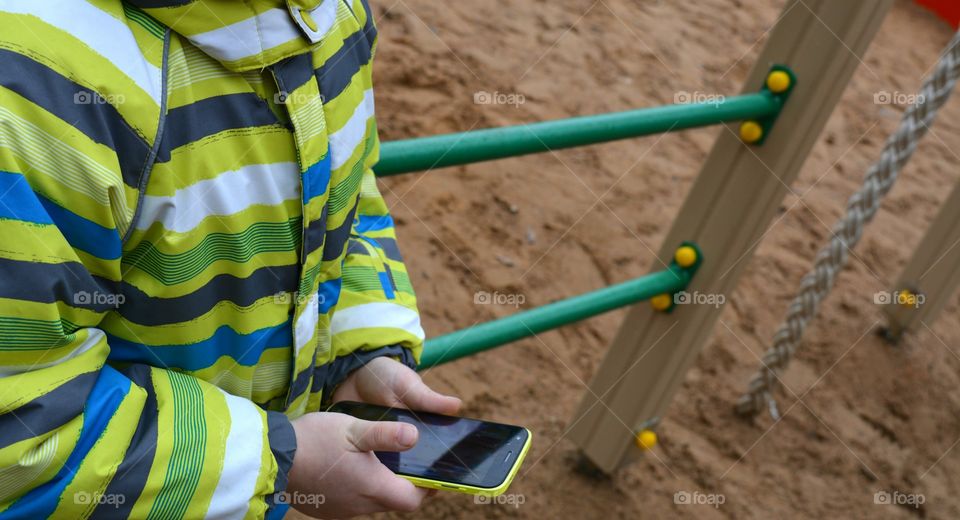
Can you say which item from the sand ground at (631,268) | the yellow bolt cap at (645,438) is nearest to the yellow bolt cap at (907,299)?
the sand ground at (631,268)

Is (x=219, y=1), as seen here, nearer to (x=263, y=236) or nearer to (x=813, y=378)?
(x=263, y=236)

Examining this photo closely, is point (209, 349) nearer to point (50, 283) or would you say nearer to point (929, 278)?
point (50, 283)

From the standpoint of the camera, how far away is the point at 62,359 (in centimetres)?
53

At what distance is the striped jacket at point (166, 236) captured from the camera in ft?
1.60

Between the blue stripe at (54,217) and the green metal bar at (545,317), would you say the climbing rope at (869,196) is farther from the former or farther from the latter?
the blue stripe at (54,217)

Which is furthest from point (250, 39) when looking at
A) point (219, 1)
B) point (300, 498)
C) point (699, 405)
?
point (699, 405)

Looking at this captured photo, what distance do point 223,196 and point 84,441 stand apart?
166 millimetres

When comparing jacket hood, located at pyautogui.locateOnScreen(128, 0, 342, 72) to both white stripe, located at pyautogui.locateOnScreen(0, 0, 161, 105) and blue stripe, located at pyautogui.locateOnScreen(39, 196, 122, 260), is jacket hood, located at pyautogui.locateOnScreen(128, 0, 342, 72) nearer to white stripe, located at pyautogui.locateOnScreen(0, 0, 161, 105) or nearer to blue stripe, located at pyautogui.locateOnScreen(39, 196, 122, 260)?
white stripe, located at pyautogui.locateOnScreen(0, 0, 161, 105)

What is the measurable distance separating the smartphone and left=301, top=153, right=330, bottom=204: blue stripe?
207 mm

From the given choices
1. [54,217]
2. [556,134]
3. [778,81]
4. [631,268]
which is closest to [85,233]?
[54,217]

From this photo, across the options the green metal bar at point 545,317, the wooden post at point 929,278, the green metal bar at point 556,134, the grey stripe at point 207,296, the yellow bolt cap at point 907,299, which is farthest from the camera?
the yellow bolt cap at point 907,299

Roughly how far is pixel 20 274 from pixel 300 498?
0.31 m

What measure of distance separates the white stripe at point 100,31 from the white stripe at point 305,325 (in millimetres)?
208

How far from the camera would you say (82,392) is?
1.76 ft
